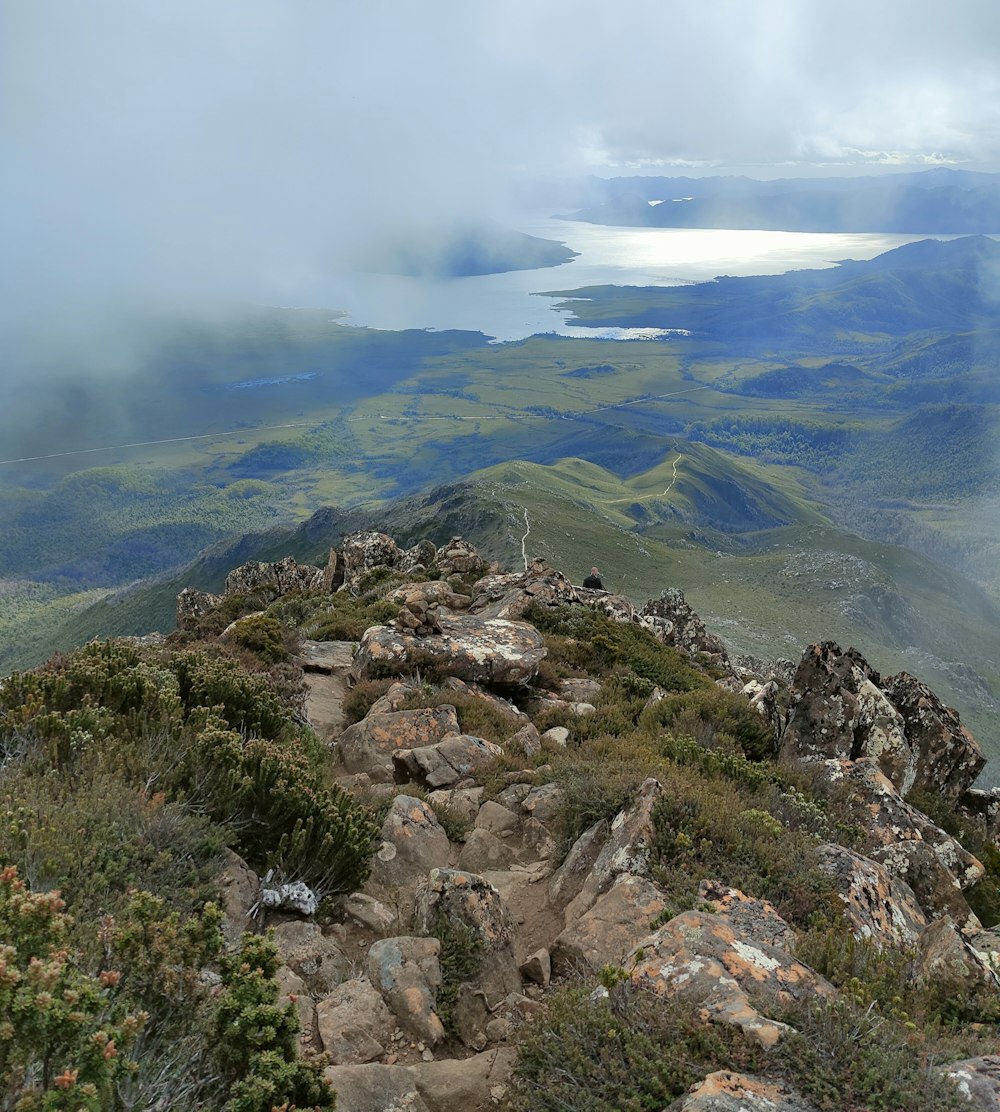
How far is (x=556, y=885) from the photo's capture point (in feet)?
25.8

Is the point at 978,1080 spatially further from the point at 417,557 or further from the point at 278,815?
the point at 417,557

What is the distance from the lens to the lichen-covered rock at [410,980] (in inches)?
220

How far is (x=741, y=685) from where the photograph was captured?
830 inches

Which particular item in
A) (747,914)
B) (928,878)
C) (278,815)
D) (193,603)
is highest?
(278,815)

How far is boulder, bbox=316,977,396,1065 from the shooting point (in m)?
5.15

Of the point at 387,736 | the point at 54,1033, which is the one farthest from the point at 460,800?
the point at 54,1033

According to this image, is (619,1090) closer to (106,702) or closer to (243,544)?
(106,702)

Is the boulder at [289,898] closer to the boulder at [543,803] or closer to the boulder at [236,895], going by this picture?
the boulder at [236,895]

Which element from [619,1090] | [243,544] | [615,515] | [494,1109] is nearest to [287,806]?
[494,1109]

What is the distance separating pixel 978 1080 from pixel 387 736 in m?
9.27

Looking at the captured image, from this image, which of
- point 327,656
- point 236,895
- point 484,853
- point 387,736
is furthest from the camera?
point 327,656

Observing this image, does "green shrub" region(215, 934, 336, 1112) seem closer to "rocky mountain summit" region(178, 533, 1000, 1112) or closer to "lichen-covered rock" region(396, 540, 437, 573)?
"rocky mountain summit" region(178, 533, 1000, 1112)

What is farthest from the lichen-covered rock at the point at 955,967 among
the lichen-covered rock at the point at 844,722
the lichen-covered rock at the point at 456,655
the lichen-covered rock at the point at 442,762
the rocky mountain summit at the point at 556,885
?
the lichen-covered rock at the point at 456,655

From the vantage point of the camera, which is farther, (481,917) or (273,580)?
(273,580)
